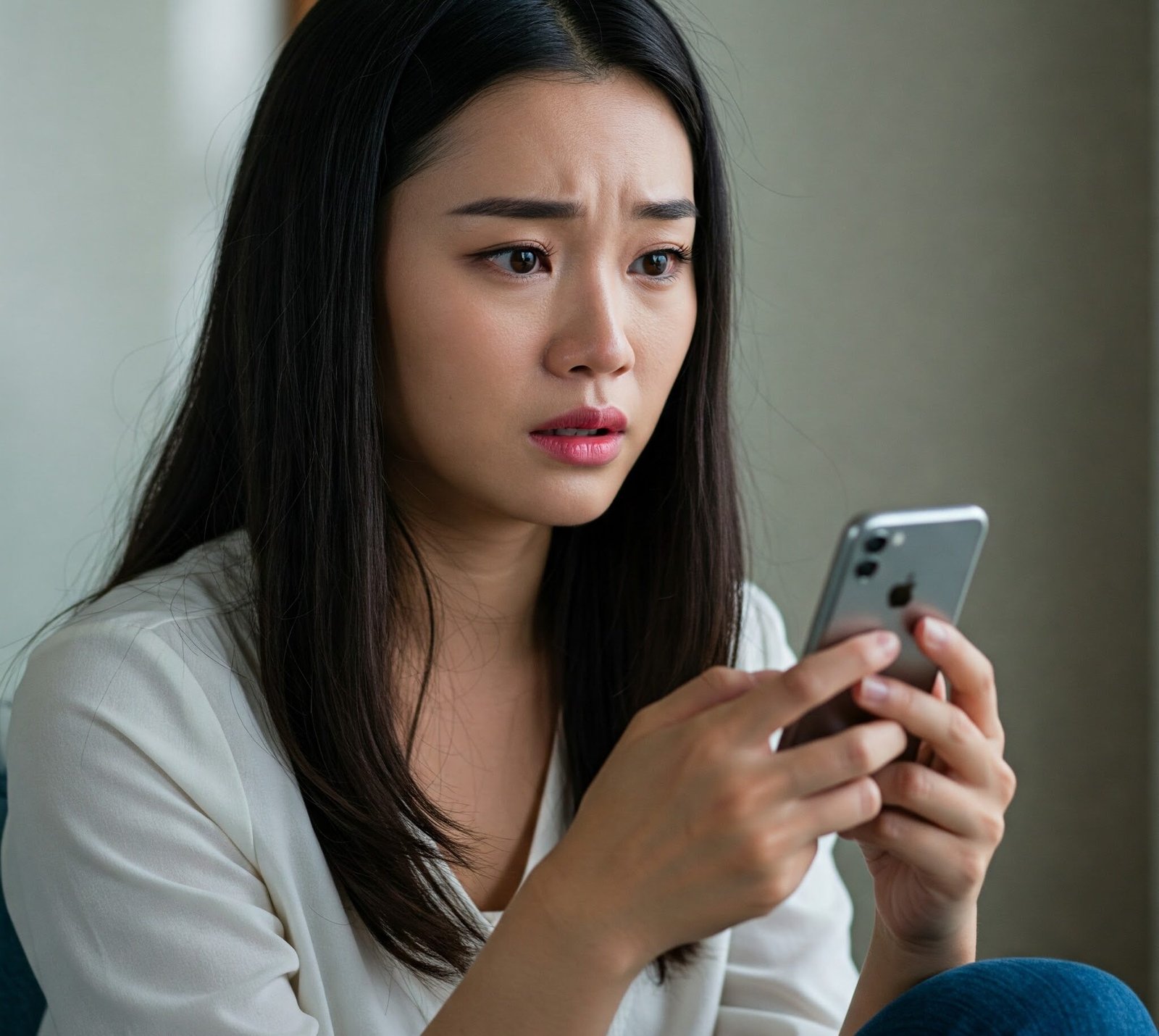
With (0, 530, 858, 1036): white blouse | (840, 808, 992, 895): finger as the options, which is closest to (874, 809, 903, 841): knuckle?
(840, 808, 992, 895): finger

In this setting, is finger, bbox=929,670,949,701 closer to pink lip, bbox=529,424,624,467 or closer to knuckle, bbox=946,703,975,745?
knuckle, bbox=946,703,975,745

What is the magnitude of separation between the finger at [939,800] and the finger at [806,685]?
10 cm

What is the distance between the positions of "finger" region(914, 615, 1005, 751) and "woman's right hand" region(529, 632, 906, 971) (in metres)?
0.05

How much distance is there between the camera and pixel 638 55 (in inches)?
39.9

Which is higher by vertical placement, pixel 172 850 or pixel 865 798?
pixel 865 798

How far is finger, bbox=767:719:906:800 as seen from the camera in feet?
1.98

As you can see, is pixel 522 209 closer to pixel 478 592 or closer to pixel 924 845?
pixel 478 592

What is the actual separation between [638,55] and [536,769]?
63cm

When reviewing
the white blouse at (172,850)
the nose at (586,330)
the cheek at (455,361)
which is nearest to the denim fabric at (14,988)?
the white blouse at (172,850)

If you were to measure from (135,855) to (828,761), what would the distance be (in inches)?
19.8

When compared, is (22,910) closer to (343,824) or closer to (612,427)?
(343,824)

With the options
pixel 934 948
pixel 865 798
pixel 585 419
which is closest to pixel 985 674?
pixel 865 798

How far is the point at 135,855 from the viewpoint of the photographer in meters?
0.85

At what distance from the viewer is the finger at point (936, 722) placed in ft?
2.09
